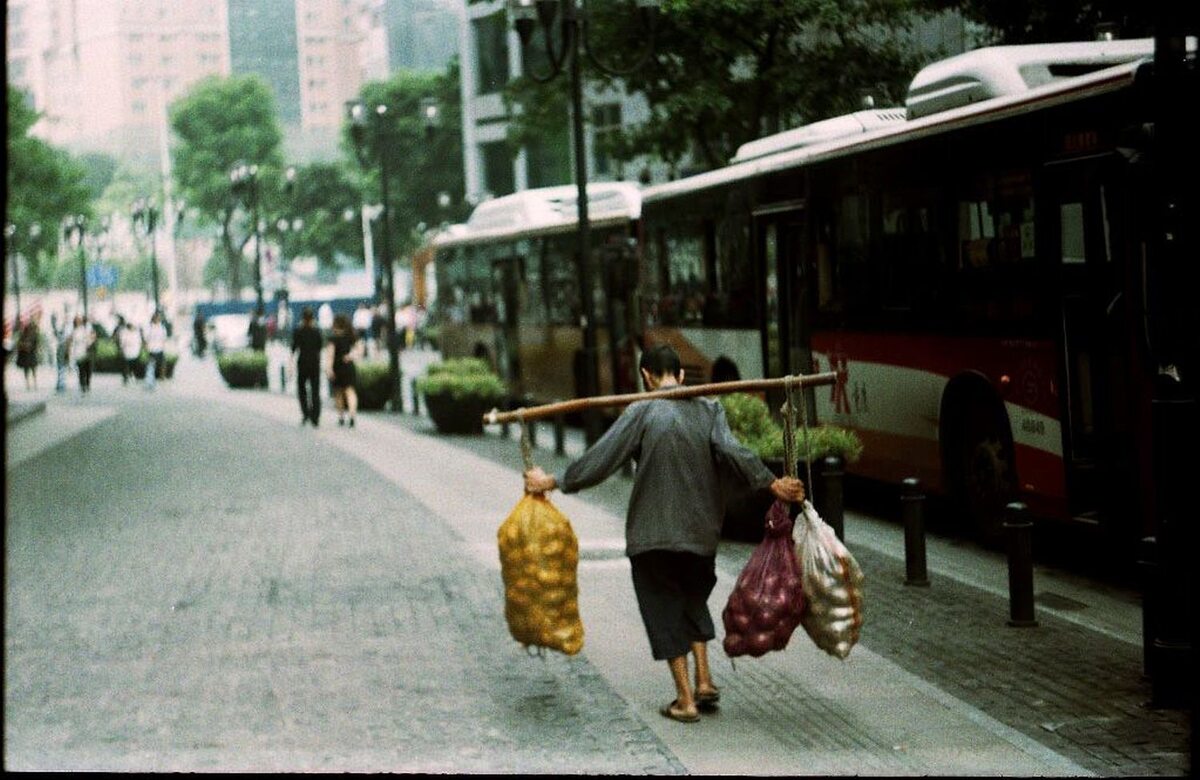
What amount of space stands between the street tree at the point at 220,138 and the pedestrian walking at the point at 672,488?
231 ft

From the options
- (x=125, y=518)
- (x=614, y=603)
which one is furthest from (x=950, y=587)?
(x=125, y=518)

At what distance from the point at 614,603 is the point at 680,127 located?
14959mm

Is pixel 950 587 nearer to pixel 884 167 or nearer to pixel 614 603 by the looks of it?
pixel 614 603

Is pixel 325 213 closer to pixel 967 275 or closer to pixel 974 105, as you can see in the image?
pixel 974 105

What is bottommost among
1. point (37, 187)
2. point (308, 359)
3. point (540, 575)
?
point (540, 575)

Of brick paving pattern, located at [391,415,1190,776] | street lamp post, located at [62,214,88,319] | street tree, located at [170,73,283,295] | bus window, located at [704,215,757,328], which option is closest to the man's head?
brick paving pattern, located at [391,415,1190,776]

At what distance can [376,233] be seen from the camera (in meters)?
79.1

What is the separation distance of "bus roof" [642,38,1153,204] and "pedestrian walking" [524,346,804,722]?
3.69 meters

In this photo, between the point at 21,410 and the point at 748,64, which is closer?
the point at 748,64

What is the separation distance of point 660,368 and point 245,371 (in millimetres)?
39033

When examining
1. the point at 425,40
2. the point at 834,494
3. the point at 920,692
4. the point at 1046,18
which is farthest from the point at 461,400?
the point at 425,40

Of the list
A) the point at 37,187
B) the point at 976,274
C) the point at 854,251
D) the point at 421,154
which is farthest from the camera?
the point at 421,154

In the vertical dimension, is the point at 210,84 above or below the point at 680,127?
above

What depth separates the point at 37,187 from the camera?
5294 cm
